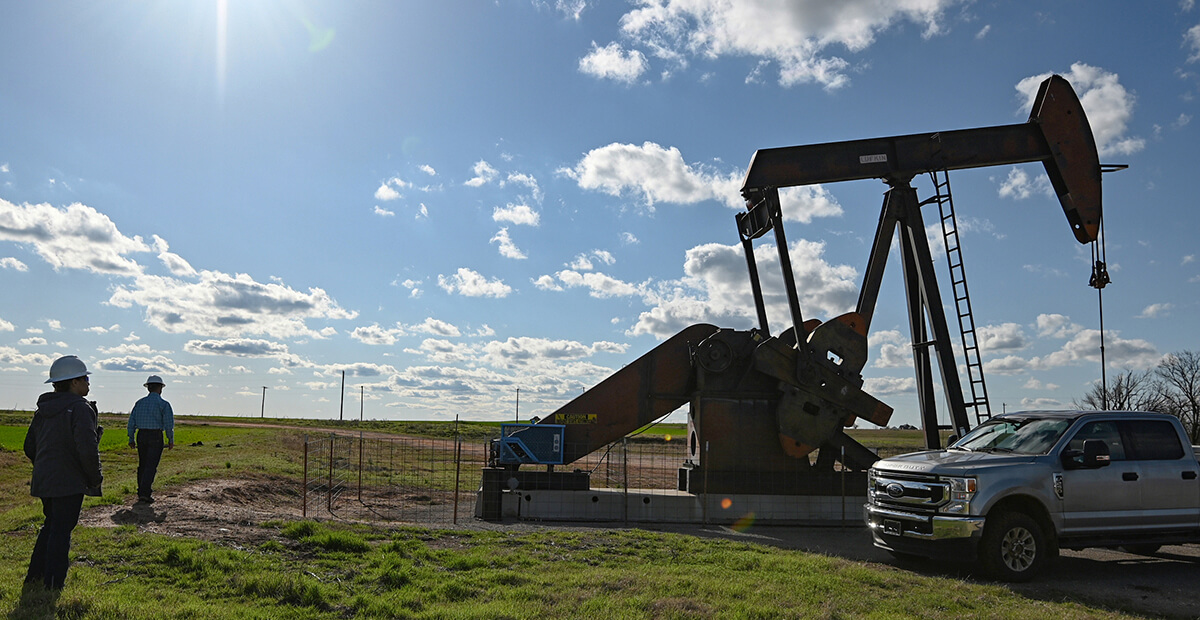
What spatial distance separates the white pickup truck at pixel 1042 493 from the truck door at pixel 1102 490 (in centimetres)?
1

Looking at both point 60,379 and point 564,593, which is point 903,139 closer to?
point 564,593

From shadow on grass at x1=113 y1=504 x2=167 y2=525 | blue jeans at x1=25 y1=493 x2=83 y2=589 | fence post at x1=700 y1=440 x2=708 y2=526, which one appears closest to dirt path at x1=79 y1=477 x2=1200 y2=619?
shadow on grass at x1=113 y1=504 x2=167 y2=525

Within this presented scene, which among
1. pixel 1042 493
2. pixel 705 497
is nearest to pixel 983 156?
pixel 1042 493

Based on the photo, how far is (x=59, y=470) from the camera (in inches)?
245

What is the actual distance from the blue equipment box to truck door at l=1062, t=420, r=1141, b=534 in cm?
706

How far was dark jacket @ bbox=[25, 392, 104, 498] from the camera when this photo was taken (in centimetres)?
620

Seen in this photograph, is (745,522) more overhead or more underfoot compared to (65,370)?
more underfoot

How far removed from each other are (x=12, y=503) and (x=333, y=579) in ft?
32.1

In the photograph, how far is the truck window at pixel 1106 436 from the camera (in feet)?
29.5

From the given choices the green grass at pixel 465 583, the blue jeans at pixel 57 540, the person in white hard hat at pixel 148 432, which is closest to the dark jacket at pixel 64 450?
the blue jeans at pixel 57 540

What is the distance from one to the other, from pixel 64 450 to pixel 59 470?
0.15 meters

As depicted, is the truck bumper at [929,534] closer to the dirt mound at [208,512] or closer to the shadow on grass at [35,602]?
the dirt mound at [208,512]

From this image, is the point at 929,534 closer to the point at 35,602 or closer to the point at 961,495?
the point at 961,495

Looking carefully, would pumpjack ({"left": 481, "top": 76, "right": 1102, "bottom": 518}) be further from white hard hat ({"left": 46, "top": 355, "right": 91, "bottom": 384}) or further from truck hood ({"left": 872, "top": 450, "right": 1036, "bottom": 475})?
white hard hat ({"left": 46, "top": 355, "right": 91, "bottom": 384})
